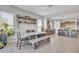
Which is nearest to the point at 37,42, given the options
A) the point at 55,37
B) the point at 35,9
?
the point at 55,37

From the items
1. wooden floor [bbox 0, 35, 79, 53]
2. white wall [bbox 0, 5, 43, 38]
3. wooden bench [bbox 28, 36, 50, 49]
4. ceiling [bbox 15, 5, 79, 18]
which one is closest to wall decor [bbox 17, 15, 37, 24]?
white wall [bbox 0, 5, 43, 38]

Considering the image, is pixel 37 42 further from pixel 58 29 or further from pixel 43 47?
pixel 58 29

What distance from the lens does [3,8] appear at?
2305 mm

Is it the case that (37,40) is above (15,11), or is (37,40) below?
below

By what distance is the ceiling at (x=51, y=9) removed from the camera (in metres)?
2.38

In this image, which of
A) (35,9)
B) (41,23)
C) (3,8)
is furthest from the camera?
(41,23)

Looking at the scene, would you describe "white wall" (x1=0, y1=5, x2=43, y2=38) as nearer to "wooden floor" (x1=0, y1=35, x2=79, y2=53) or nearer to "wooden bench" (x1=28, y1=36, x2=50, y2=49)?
"wooden bench" (x1=28, y1=36, x2=50, y2=49)

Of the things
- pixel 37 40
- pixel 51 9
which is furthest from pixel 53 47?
pixel 51 9

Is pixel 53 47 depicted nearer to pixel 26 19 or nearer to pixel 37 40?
pixel 37 40

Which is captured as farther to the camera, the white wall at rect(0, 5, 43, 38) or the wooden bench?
the wooden bench

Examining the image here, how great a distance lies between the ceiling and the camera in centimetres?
238

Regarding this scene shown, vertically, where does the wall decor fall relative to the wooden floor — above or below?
above

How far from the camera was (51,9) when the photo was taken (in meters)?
2.47
